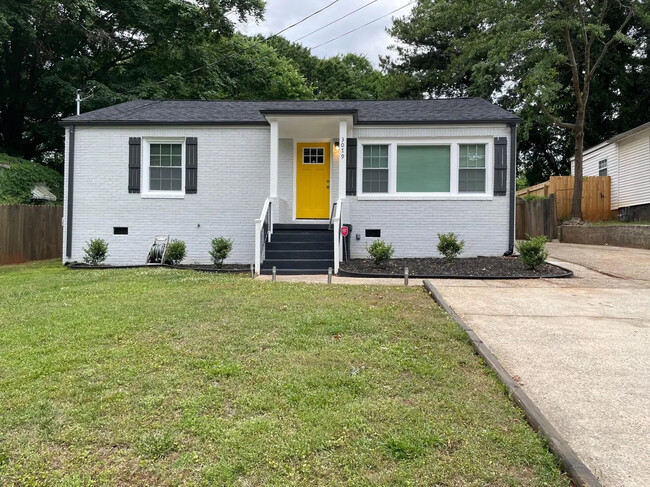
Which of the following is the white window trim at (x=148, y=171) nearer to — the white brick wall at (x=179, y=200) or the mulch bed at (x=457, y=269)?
the white brick wall at (x=179, y=200)

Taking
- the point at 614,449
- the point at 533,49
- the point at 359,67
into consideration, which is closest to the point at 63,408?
the point at 614,449

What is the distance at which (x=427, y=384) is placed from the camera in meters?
3.13

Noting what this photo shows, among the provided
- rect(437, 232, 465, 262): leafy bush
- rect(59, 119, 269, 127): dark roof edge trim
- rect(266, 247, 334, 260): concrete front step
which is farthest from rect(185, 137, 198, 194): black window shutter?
rect(437, 232, 465, 262): leafy bush

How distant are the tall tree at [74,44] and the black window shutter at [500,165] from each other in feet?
47.4

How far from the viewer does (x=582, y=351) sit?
4047mm

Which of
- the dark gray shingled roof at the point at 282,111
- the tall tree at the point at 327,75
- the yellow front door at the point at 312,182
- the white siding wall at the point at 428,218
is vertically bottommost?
the white siding wall at the point at 428,218

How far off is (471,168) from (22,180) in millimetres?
14463

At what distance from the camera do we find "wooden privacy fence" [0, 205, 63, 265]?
477 inches

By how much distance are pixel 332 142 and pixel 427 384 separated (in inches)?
357

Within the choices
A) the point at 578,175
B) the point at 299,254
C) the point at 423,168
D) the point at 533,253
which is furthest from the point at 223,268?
the point at 578,175

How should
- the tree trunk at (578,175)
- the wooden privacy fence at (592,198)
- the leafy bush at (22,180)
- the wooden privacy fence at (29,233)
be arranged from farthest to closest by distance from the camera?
the wooden privacy fence at (592,198), the tree trunk at (578,175), the leafy bush at (22,180), the wooden privacy fence at (29,233)

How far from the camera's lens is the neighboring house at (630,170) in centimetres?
1642

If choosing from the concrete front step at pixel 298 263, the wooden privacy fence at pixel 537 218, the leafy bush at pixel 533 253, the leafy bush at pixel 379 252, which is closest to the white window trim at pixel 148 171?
the concrete front step at pixel 298 263

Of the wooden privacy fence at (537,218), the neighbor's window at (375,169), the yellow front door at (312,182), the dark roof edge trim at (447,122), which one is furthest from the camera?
the wooden privacy fence at (537,218)
